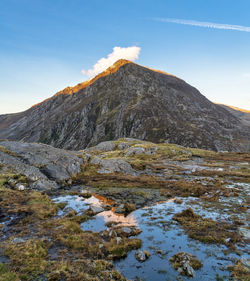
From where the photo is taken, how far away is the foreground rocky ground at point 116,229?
43.1 ft

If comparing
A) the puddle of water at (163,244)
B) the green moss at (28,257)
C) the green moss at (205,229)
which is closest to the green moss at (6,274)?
the green moss at (28,257)

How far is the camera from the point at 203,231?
63.3ft

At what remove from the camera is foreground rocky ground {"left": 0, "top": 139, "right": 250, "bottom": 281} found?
43.1 feet

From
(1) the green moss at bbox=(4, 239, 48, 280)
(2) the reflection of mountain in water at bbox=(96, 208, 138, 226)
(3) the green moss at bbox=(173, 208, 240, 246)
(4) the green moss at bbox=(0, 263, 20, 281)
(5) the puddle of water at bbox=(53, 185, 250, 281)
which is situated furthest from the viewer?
(2) the reflection of mountain in water at bbox=(96, 208, 138, 226)

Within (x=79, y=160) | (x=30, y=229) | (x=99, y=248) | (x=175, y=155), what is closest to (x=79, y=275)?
(x=99, y=248)

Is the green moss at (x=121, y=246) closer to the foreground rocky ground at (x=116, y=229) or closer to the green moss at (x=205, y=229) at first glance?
the foreground rocky ground at (x=116, y=229)

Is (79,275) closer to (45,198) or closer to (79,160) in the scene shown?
(45,198)

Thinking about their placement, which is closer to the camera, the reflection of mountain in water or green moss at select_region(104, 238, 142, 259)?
green moss at select_region(104, 238, 142, 259)

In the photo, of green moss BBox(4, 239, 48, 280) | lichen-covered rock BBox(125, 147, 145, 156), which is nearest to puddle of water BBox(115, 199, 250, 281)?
green moss BBox(4, 239, 48, 280)

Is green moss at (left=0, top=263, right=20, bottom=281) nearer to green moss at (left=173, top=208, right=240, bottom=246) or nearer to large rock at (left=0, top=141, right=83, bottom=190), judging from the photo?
green moss at (left=173, top=208, right=240, bottom=246)

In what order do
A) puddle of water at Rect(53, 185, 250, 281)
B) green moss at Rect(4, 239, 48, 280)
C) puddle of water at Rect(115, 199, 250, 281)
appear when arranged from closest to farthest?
green moss at Rect(4, 239, 48, 280), puddle of water at Rect(115, 199, 250, 281), puddle of water at Rect(53, 185, 250, 281)

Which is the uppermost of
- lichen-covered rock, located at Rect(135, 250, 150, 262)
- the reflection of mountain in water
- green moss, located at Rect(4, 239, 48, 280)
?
green moss, located at Rect(4, 239, 48, 280)

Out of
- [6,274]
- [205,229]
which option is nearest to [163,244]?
[205,229]

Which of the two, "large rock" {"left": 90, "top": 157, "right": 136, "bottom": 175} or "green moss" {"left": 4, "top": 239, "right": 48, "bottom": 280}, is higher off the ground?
"green moss" {"left": 4, "top": 239, "right": 48, "bottom": 280}
